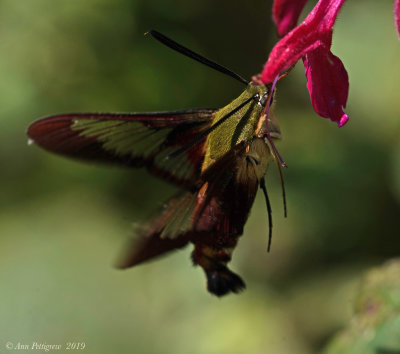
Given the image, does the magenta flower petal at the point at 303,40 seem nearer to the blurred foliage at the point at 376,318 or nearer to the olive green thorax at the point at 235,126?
the olive green thorax at the point at 235,126

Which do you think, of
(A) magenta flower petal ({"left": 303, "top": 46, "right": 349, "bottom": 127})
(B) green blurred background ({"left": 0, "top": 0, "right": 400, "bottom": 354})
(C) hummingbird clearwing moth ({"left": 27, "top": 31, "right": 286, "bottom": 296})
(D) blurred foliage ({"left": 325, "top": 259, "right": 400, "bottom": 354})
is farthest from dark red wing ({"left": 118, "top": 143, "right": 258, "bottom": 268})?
(B) green blurred background ({"left": 0, "top": 0, "right": 400, "bottom": 354})

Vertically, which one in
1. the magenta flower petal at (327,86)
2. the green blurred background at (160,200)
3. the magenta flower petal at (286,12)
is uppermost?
the magenta flower petal at (286,12)

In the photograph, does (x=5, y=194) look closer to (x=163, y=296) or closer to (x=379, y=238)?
(x=163, y=296)

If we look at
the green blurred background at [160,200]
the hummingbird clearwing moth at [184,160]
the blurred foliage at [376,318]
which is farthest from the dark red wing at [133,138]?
the green blurred background at [160,200]

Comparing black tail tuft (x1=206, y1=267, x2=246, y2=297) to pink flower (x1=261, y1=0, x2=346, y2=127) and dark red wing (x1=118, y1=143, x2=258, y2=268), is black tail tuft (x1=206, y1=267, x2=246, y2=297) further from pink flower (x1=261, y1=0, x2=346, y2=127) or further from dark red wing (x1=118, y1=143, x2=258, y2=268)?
pink flower (x1=261, y1=0, x2=346, y2=127)

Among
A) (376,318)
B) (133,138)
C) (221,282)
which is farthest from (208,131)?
(376,318)

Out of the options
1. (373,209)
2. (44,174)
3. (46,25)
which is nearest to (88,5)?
(46,25)

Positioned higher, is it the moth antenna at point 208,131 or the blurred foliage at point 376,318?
the moth antenna at point 208,131
